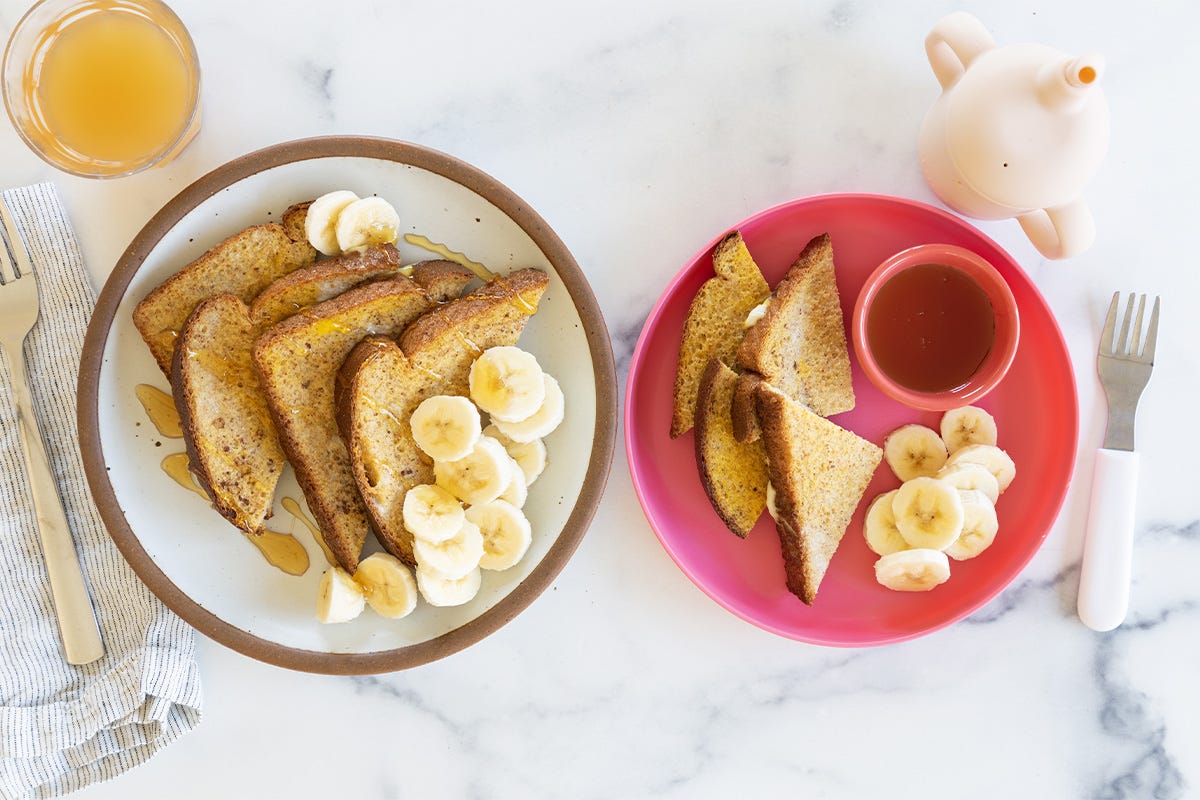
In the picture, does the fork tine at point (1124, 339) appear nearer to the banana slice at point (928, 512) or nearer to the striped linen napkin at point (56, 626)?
the banana slice at point (928, 512)

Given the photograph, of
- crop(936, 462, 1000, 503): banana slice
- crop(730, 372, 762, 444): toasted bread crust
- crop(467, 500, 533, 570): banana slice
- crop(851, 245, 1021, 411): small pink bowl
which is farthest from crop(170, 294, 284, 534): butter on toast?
crop(936, 462, 1000, 503): banana slice

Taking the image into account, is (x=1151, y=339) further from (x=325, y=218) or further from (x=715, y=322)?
(x=325, y=218)

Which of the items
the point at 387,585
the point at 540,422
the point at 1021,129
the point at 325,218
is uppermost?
the point at 1021,129

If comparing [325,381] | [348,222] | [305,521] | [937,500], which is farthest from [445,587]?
[937,500]

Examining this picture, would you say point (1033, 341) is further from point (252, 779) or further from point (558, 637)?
point (252, 779)

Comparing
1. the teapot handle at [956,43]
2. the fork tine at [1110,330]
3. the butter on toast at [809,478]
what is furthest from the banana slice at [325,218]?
the fork tine at [1110,330]

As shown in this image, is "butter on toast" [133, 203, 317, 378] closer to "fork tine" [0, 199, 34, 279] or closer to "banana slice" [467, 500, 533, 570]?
"fork tine" [0, 199, 34, 279]

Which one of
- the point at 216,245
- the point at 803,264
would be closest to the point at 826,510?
the point at 803,264
